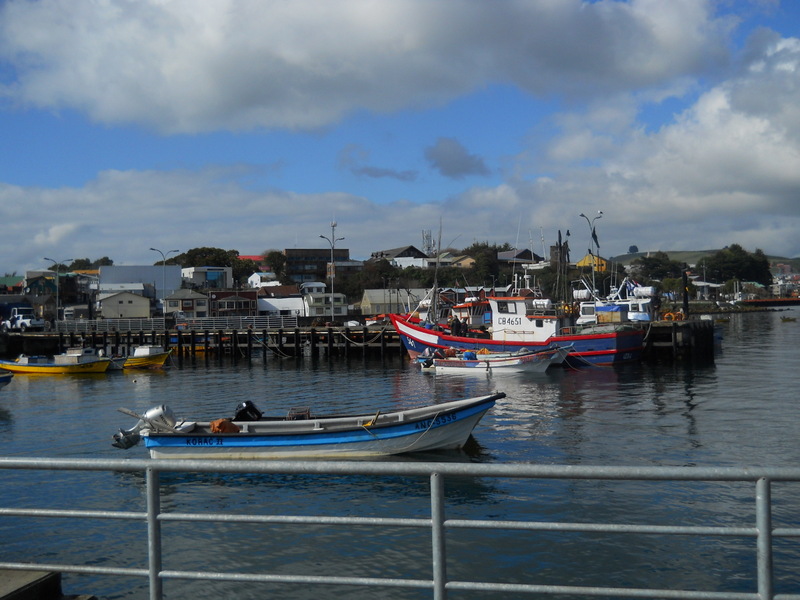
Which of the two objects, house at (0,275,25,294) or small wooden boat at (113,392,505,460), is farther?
house at (0,275,25,294)

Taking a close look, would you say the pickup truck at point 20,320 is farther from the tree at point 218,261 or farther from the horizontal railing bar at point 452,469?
the horizontal railing bar at point 452,469

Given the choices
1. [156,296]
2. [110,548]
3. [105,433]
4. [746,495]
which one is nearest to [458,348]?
[105,433]

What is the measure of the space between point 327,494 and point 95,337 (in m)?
60.1

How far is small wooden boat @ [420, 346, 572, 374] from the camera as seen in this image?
38.6 meters

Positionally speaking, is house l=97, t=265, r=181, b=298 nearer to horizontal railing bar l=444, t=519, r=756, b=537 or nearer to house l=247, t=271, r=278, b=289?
house l=247, t=271, r=278, b=289

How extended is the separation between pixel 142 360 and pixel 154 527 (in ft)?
156

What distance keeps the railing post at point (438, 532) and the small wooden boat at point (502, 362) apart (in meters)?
34.5

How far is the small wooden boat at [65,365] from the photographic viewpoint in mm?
46000

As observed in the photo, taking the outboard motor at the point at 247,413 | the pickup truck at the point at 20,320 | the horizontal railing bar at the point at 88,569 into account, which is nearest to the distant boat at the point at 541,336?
the outboard motor at the point at 247,413

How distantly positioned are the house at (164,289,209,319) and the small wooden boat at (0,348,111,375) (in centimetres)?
3913

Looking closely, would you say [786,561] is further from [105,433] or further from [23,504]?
[105,433]

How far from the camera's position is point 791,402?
90.2 feet

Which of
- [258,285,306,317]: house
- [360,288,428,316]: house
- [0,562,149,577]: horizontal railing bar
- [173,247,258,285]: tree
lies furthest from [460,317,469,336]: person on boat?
[173,247,258,285]: tree

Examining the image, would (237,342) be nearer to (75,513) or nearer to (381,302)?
(381,302)
